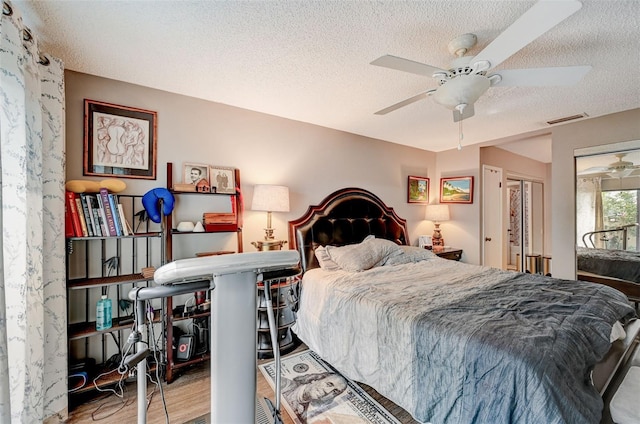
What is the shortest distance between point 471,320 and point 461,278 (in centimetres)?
108

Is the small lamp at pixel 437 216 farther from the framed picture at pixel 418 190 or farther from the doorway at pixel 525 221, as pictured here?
the doorway at pixel 525 221

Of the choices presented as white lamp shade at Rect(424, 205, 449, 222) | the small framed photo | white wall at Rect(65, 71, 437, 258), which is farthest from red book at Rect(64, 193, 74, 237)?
white lamp shade at Rect(424, 205, 449, 222)

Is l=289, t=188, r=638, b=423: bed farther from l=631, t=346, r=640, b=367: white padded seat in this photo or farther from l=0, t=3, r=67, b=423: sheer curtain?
l=0, t=3, r=67, b=423: sheer curtain

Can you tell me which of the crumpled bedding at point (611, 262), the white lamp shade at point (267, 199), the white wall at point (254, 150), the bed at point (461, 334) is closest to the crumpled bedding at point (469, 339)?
the bed at point (461, 334)

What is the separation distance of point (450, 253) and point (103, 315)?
13.6 feet

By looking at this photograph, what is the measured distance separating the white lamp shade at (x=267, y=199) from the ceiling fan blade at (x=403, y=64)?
163 cm

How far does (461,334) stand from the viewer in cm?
147

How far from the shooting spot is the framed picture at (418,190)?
4.49m

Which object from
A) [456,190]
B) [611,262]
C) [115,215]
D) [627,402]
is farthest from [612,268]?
[115,215]

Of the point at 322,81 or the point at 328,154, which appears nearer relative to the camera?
the point at 322,81

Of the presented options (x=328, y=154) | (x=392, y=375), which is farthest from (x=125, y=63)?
(x=392, y=375)

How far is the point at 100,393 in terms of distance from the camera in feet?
6.95

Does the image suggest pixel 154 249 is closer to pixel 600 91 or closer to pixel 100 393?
pixel 100 393

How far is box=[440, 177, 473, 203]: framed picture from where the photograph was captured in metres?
4.38
